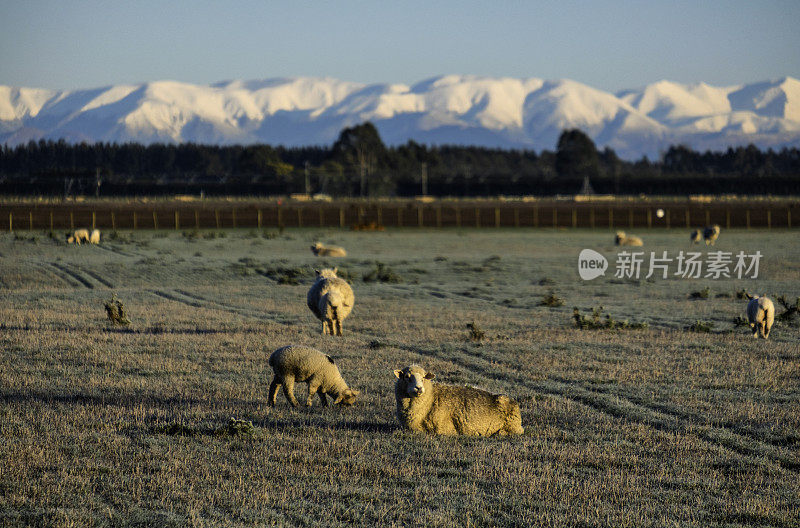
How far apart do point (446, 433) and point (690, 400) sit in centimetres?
494

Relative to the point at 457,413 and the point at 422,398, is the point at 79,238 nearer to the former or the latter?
the point at 422,398

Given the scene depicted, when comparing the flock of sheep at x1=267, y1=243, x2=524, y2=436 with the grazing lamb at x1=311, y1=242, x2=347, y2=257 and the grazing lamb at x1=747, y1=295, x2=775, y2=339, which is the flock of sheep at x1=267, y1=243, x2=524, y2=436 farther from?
the grazing lamb at x1=311, y1=242, x2=347, y2=257

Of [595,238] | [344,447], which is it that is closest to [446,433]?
[344,447]

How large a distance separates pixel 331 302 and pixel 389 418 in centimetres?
859

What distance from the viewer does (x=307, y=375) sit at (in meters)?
14.3

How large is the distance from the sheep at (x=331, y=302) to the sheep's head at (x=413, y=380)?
32.3 ft

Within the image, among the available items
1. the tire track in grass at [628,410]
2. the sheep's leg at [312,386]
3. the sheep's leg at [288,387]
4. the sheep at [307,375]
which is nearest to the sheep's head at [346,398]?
the sheep at [307,375]

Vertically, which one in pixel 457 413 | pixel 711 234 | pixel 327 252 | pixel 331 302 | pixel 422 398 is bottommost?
pixel 457 413

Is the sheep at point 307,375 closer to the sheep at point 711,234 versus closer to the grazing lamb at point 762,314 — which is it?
the grazing lamb at point 762,314

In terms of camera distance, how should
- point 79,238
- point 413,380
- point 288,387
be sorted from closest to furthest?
point 413,380
point 288,387
point 79,238

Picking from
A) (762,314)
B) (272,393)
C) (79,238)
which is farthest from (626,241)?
(272,393)

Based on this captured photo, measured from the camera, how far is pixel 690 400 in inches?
606

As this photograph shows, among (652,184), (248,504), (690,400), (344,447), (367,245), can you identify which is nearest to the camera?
(248,504)

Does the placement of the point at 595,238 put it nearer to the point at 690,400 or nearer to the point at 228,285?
the point at 228,285
